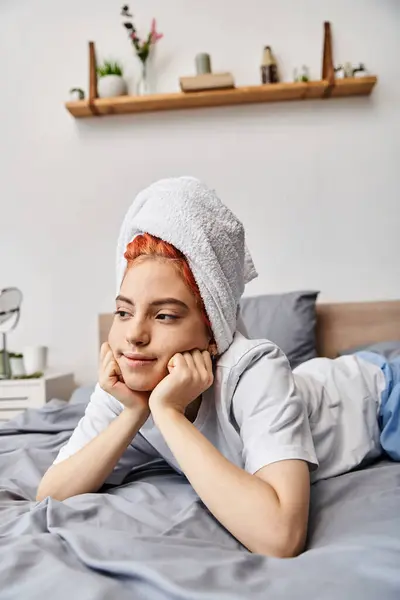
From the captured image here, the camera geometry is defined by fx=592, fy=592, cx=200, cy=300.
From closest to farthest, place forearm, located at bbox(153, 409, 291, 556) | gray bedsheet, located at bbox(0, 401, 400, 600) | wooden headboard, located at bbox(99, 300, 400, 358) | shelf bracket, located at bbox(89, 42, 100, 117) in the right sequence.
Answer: gray bedsheet, located at bbox(0, 401, 400, 600) → forearm, located at bbox(153, 409, 291, 556) → wooden headboard, located at bbox(99, 300, 400, 358) → shelf bracket, located at bbox(89, 42, 100, 117)

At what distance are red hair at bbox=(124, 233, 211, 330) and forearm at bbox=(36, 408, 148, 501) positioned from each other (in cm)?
22

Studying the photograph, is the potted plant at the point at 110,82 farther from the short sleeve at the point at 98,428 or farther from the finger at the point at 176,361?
the finger at the point at 176,361

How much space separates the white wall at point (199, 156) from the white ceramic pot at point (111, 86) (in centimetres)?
12

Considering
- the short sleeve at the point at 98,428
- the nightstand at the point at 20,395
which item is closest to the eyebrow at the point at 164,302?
the short sleeve at the point at 98,428

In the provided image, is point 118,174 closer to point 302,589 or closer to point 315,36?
point 315,36

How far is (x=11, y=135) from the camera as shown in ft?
10.3

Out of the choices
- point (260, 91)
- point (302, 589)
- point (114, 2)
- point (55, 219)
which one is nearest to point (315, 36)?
point (260, 91)

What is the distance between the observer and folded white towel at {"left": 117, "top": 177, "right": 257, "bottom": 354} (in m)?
1.01

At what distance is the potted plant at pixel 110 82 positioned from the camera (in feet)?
9.63

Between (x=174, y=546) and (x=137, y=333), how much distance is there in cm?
34

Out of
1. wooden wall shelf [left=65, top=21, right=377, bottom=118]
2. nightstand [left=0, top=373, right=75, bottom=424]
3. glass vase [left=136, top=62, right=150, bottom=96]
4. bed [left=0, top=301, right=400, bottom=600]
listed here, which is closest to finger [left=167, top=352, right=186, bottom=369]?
bed [left=0, top=301, right=400, bottom=600]

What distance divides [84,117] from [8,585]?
9.04 ft

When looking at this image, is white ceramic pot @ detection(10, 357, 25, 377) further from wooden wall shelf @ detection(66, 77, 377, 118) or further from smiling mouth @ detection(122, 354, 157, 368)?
smiling mouth @ detection(122, 354, 157, 368)

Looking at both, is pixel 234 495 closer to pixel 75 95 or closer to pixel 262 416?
pixel 262 416
